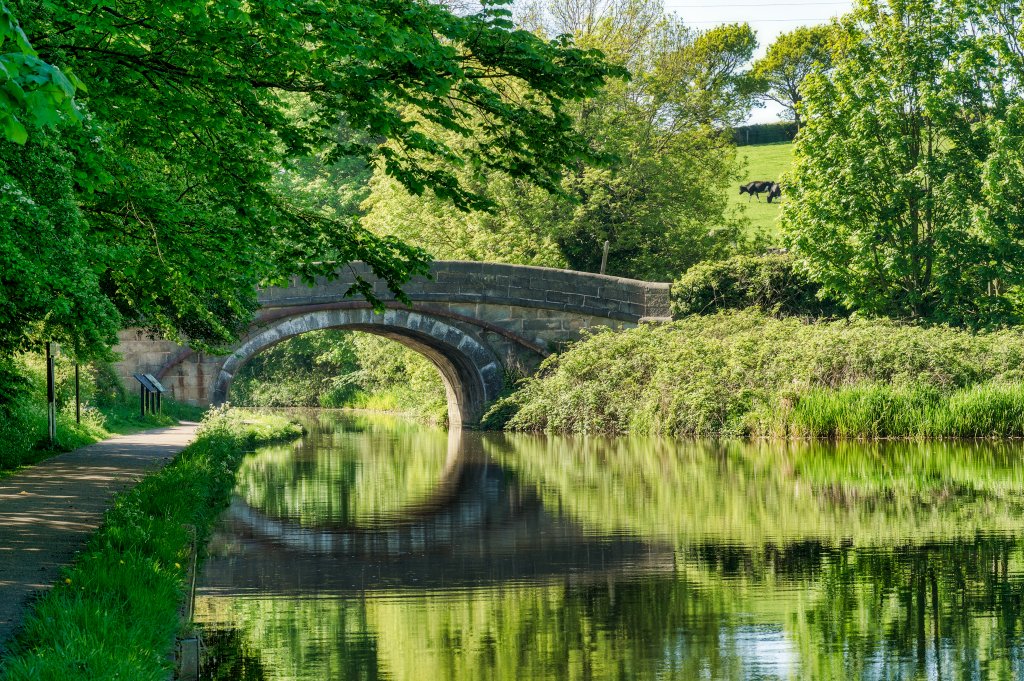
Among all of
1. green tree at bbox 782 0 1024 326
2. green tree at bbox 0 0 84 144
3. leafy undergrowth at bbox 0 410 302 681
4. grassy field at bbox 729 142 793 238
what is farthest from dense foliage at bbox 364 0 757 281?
green tree at bbox 0 0 84 144

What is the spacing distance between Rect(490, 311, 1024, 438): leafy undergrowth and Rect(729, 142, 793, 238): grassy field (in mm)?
25069

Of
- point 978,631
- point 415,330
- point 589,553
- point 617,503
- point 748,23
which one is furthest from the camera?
point 748,23

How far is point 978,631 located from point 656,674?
1784 mm

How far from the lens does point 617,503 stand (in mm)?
12625

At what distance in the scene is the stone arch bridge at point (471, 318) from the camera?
26.5 meters

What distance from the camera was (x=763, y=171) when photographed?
185 feet

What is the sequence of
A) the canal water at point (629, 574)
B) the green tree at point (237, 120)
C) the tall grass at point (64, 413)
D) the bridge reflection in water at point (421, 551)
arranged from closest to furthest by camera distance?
the canal water at point (629, 574), the green tree at point (237, 120), the bridge reflection in water at point (421, 551), the tall grass at point (64, 413)

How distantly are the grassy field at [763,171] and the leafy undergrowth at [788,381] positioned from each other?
25.1 metres

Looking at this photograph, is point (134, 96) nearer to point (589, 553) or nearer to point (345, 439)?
point (589, 553)

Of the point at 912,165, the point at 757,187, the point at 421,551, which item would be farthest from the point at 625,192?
the point at 421,551

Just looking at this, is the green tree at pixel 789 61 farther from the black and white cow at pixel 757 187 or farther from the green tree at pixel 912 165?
the green tree at pixel 912 165

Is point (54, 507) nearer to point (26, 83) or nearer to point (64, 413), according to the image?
point (26, 83)

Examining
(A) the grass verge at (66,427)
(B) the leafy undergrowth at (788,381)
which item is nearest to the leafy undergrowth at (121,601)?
(A) the grass verge at (66,427)

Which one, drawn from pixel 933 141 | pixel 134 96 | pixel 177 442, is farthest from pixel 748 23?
pixel 134 96
